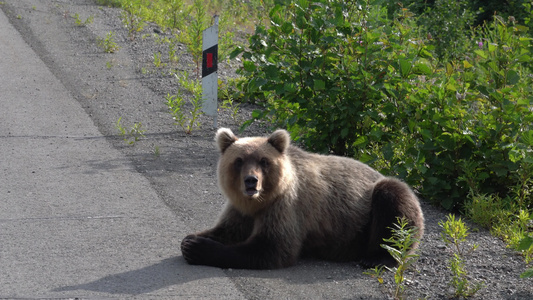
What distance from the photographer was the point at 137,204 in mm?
6938

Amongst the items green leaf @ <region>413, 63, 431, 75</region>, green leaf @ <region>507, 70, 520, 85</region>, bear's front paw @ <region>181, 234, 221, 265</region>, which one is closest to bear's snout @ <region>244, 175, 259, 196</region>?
bear's front paw @ <region>181, 234, 221, 265</region>

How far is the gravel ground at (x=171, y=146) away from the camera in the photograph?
5.52m

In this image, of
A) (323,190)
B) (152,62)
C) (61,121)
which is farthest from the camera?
(152,62)

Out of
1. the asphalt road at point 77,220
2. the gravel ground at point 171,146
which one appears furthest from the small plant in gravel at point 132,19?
the asphalt road at point 77,220

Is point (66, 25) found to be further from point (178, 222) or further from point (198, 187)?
point (178, 222)

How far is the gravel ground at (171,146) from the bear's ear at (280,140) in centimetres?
102

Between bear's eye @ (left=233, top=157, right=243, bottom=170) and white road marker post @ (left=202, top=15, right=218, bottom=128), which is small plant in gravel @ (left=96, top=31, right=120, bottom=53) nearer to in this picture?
white road marker post @ (left=202, top=15, right=218, bottom=128)

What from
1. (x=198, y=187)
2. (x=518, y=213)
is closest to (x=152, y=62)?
(x=198, y=187)

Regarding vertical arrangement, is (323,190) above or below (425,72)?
below

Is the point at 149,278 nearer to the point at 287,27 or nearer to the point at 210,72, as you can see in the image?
the point at 287,27

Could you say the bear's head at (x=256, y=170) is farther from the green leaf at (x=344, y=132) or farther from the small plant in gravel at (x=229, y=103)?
the small plant in gravel at (x=229, y=103)

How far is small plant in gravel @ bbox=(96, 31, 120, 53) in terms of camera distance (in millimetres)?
12586

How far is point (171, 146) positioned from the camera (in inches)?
346

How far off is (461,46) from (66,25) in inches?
309
